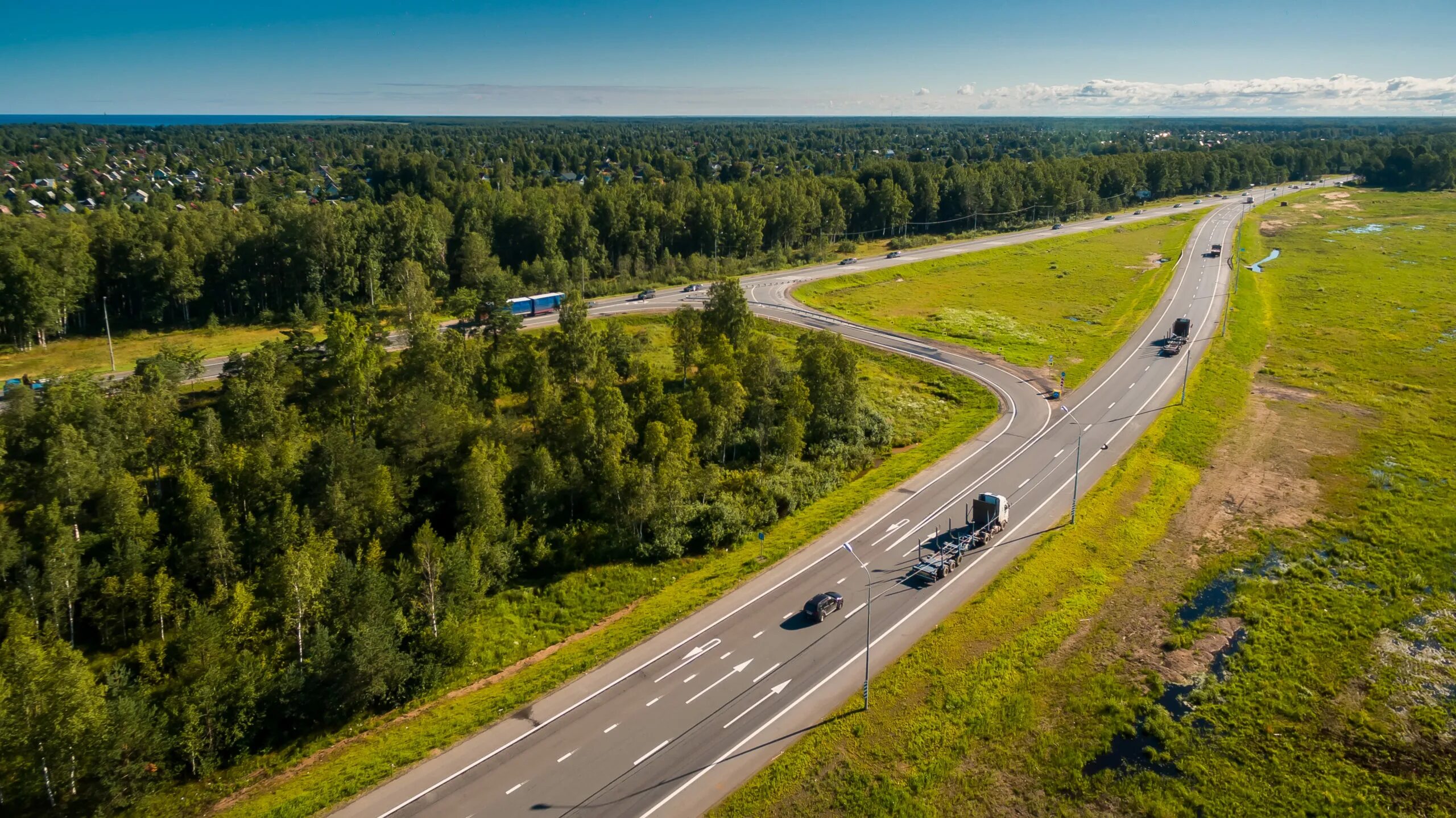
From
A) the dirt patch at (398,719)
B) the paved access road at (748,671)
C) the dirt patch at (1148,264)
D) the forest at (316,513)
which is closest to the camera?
the paved access road at (748,671)

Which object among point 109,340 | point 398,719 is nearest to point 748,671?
point 398,719

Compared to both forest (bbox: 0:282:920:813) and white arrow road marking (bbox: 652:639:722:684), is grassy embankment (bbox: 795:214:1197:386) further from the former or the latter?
white arrow road marking (bbox: 652:639:722:684)

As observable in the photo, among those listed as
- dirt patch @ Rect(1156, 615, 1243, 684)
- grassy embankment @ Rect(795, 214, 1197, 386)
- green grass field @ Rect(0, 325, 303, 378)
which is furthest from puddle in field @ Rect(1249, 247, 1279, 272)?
green grass field @ Rect(0, 325, 303, 378)

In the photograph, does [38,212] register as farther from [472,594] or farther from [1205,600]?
[1205,600]

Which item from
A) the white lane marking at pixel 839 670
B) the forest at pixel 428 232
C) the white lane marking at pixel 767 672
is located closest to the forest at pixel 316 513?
the white lane marking at pixel 839 670

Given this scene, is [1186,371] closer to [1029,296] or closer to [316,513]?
[1029,296]

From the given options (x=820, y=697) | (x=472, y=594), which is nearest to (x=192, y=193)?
(x=472, y=594)

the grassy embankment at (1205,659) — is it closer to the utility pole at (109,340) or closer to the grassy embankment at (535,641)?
the grassy embankment at (535,641)
